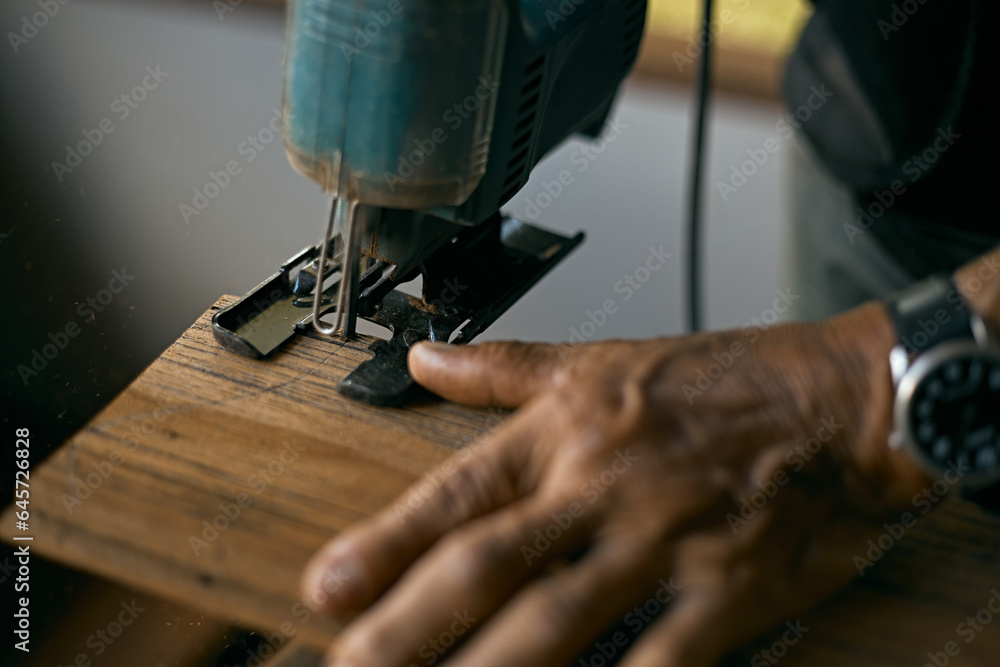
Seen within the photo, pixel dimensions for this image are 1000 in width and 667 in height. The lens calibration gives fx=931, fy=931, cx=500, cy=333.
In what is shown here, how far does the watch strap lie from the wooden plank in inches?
6.6

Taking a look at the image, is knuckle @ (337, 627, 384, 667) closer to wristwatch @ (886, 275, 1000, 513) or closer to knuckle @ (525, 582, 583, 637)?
knuckle @ (525, 582, 583, 637)

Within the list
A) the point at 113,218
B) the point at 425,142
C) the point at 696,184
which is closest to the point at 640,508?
the point at 425,142

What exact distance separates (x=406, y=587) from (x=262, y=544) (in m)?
0.13

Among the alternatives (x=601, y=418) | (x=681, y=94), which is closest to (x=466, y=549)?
(x=601, y=418)

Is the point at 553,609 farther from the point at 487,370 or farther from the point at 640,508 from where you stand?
the point at 487,370

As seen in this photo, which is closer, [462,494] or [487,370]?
[462,494]

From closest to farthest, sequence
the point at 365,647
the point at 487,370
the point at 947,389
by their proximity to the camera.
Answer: the point at 365,647 < the point at 947,389 < the point at 487,370

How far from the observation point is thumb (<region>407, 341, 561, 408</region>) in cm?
84

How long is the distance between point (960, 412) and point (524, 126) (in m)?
0.44

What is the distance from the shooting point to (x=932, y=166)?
1.22 m

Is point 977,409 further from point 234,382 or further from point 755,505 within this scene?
point 234,382

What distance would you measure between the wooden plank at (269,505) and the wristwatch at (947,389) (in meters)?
0.09

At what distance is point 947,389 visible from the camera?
28.4 inches

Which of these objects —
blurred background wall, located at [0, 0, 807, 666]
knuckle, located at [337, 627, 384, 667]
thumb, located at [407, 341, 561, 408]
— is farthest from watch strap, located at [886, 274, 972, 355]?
blurred background wall, located at [0, 0, 807, 666]
